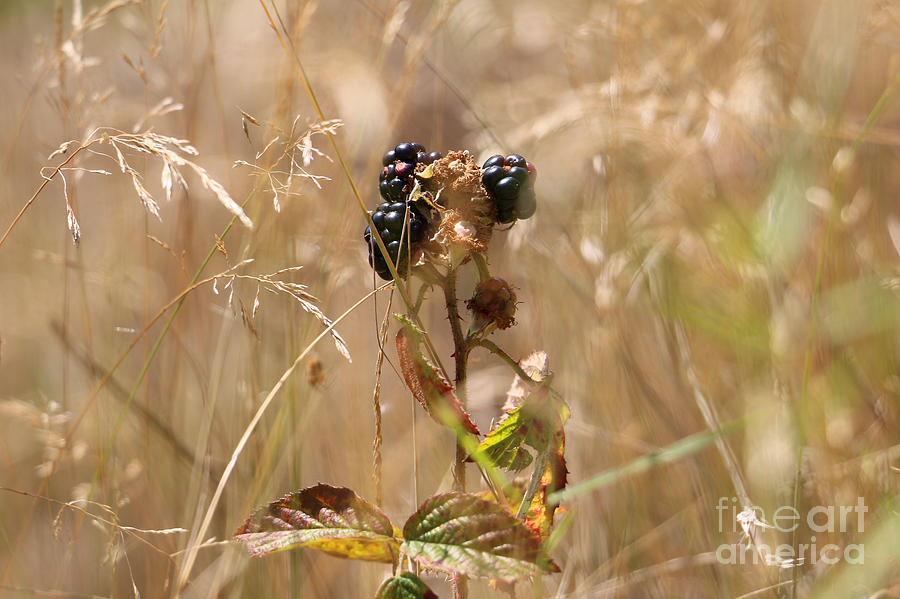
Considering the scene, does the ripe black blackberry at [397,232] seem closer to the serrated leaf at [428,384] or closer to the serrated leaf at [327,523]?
the serrated leaf at [428,384]

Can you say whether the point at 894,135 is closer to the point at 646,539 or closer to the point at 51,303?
the point at 646,539

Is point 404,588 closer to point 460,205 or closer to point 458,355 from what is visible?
point 458,355

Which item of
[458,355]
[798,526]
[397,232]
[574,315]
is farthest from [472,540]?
[574,315]

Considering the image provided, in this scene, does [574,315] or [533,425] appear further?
[574,315]

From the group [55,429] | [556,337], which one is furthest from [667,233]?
[55,429]

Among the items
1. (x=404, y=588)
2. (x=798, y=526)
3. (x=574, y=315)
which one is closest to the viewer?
(x=404, y=588)
